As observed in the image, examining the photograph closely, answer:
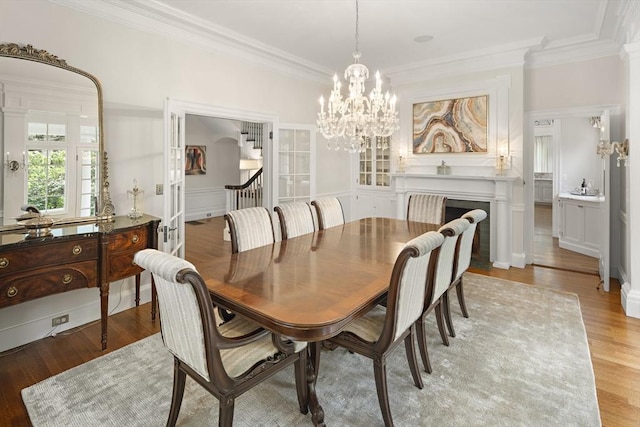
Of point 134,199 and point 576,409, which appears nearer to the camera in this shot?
point 576,409

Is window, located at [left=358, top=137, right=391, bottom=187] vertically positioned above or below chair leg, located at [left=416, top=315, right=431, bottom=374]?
above

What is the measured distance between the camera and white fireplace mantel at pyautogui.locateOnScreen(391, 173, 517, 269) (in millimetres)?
4566

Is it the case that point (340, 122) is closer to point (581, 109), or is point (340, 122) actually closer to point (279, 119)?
point (279, 119)

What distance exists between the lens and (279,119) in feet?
15.8

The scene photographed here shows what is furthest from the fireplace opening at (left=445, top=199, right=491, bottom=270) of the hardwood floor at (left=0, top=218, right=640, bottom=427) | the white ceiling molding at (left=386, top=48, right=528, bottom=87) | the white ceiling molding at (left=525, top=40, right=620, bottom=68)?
the white ceiling molding at (left=525, top=40, right=620, bottom=68)

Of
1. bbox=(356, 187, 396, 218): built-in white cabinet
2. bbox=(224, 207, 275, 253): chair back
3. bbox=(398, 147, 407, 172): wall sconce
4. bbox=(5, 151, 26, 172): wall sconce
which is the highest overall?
bbox=(398, 147, 407, 172): wall sconce

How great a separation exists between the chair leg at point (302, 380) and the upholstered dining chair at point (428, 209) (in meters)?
2.59

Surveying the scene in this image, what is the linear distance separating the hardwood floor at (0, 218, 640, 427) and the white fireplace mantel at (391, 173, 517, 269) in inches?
31.0

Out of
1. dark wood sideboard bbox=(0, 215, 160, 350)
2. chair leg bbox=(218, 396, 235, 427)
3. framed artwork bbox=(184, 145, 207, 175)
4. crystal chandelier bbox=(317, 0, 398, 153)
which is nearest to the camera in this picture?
chair leg bbox=(218, 396, 235, 427)

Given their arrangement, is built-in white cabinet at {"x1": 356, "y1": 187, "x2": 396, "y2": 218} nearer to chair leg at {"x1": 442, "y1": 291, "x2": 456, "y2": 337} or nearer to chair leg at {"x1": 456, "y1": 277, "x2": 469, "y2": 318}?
chair leg at {"x1": 456, "y1": 277, "x2": 469, "y2": 318}

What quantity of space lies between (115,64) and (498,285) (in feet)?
14.9

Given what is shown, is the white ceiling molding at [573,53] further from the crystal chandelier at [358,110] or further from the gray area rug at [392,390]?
the gray area rug at [392,390]

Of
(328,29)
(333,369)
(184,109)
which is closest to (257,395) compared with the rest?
(333,369)

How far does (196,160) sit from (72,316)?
6.40m
